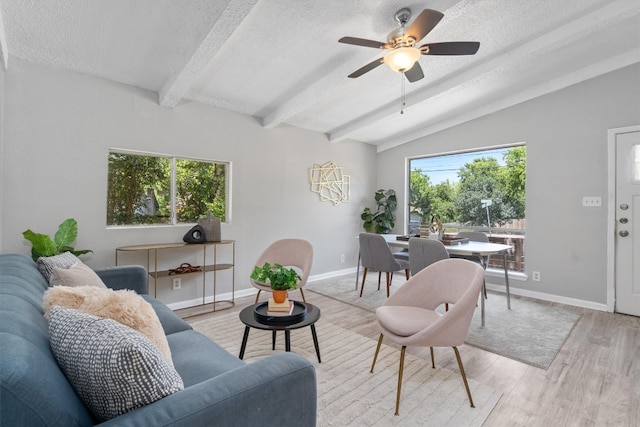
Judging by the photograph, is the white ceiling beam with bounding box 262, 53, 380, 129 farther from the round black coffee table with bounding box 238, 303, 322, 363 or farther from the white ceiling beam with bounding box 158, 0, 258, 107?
the round black coffee table with bounding box 238, 303, 322, 363

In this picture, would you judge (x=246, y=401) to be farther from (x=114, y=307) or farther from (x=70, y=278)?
(x=70, y=278)

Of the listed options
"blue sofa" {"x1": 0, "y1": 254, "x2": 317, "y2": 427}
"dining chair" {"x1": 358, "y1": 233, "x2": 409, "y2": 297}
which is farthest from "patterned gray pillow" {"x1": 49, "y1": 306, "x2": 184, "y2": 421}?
"dining chair" {"x1": 358, "y1": 233, "x2": 409, "y2": 297}

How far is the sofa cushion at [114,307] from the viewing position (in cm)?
114

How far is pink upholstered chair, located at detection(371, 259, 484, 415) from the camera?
1.78m

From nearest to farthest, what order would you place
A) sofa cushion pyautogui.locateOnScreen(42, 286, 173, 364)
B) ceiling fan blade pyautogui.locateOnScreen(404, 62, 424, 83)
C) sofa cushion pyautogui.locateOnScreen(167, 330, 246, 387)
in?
1. sofa cushion pyautogui.locateOnScreen(42, 286, 173, 364)
2. sofa cushion pyautogui.locateOnScreen(167, 330, 246, 387)
3. ceiling fan blade pyautogui.locateOnScreen(404, 62, 424, 83)

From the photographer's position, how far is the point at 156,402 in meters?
0.85

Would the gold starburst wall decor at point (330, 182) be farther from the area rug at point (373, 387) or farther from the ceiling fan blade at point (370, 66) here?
the area rug at point (373, 387)

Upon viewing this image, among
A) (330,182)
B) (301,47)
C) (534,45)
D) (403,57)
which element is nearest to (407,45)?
(403,57)

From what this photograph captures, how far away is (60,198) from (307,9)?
2775mm

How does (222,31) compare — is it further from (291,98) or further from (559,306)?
(559,306)

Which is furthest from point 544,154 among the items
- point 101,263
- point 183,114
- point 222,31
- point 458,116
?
point 101,263

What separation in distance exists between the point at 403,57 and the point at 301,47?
3.19ft

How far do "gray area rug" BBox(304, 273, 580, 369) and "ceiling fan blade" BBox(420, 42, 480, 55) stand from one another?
2401 millimetres

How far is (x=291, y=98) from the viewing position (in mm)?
3824
